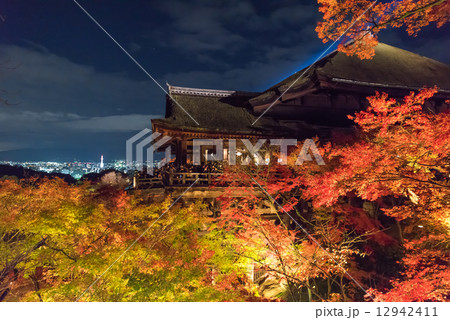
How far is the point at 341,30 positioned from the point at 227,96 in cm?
1084

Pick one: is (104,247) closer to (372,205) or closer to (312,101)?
(372,205)

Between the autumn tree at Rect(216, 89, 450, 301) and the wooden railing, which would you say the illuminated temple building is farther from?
the autumn tree at Rect(216, 89, 450, 301)

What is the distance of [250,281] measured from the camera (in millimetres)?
12289

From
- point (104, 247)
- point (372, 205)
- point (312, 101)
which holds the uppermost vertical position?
point (312, 101)

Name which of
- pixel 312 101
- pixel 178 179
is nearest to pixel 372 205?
pixel 312 101

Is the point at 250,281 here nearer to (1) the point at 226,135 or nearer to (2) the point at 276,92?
(1) the point at 226,135

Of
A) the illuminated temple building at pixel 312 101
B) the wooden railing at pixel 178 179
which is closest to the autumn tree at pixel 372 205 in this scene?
the wooden railing at pixel 178 179

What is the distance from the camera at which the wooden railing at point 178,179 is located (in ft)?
37.5

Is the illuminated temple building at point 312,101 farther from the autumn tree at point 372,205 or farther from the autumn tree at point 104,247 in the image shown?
the autumn tree at point 104,247

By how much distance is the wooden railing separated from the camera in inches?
450

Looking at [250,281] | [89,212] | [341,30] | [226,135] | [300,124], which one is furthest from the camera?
[300,124]

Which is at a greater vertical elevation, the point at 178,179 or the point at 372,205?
the point at 178,179

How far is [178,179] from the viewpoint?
11.5m
